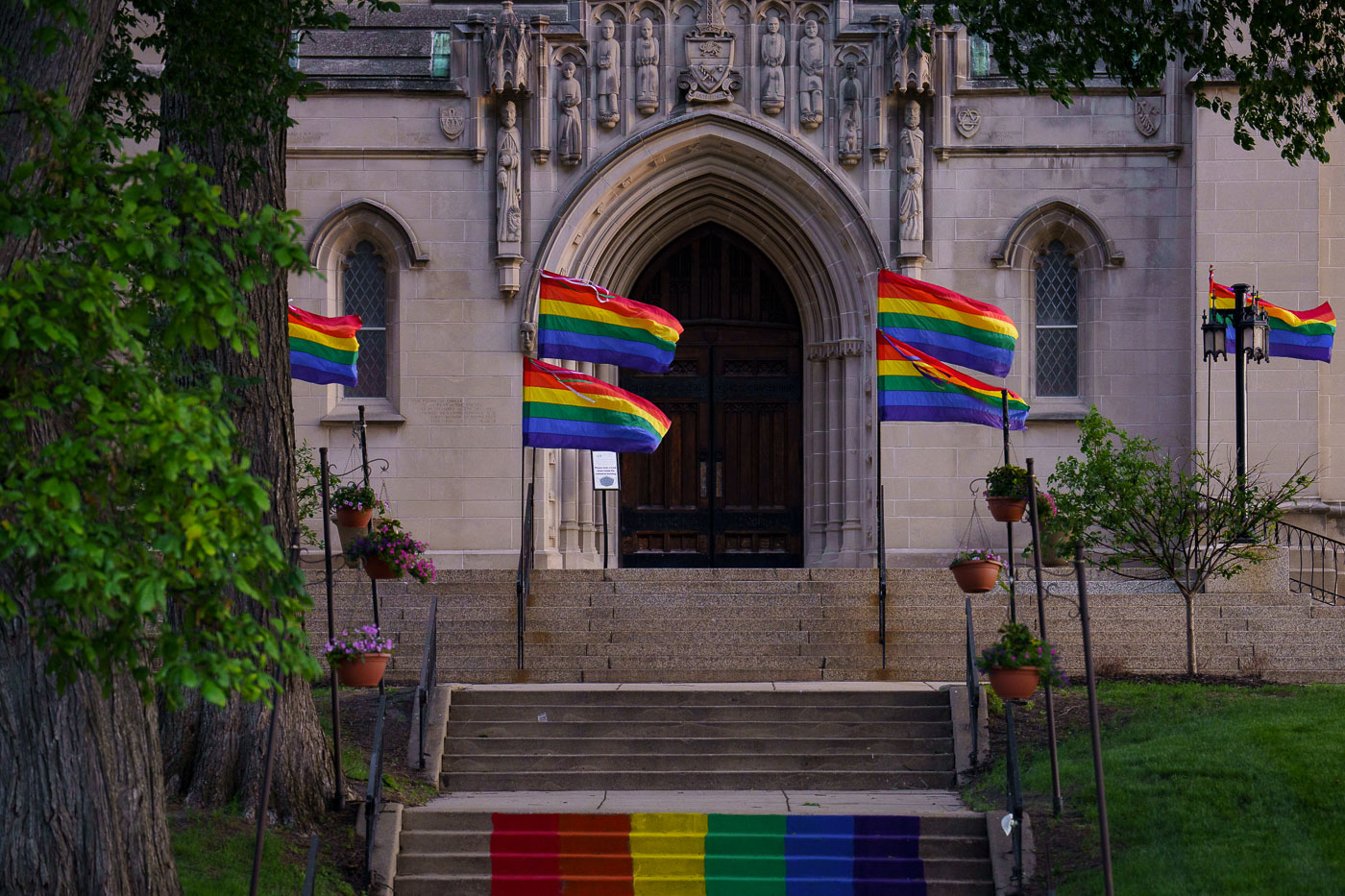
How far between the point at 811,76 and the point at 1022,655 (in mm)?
10306

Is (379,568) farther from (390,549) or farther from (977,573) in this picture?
(977,573)

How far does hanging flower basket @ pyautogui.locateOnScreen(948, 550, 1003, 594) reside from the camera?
527 inches

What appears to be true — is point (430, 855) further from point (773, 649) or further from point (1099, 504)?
point (1099, 504)

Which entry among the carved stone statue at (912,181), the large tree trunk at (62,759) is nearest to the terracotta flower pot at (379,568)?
the large tree trunk at (62,759)

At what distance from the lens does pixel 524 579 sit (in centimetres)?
1484

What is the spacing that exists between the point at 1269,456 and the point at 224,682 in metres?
15.5

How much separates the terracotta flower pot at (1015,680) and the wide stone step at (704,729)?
6.32 ft

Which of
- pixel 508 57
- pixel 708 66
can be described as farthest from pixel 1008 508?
pixel 508 57

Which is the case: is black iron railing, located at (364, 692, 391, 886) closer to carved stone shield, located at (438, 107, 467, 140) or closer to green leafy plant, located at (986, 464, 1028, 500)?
green leafy plant, located at (986, 464, 1028, 500)

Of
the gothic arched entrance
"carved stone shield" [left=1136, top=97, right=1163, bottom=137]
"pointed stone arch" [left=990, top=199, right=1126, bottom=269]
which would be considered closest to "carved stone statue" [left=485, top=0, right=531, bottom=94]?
the gothic arched entrance

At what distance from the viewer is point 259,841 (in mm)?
8320

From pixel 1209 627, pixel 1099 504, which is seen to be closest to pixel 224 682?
pixel 1099 504

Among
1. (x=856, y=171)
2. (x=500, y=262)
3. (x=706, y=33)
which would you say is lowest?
(x=500, y=262)

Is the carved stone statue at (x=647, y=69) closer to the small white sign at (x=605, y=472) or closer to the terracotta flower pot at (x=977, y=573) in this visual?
the small white sign at (x=605, y=472)
